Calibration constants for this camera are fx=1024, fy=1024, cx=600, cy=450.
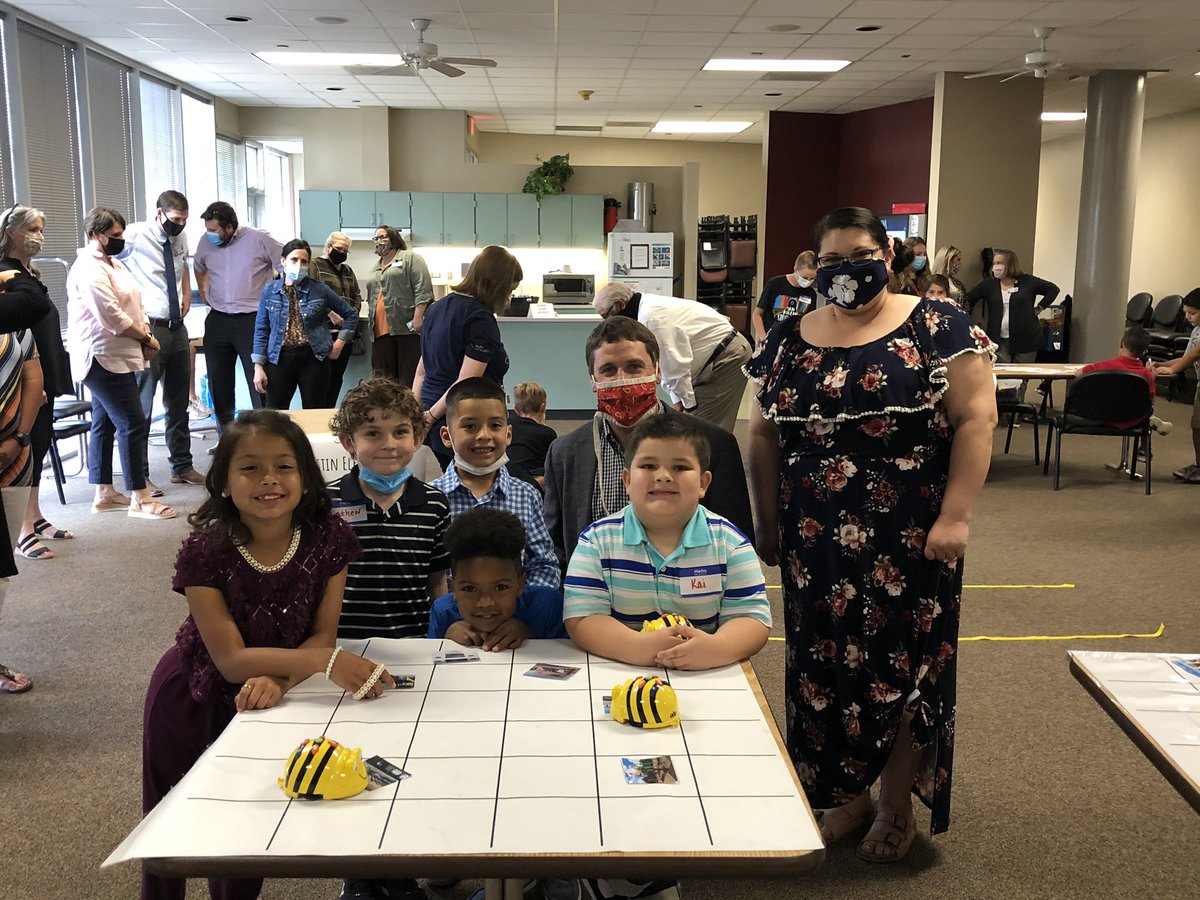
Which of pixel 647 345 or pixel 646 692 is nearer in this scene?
pixel 646 692

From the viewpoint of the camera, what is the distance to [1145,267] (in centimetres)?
1412

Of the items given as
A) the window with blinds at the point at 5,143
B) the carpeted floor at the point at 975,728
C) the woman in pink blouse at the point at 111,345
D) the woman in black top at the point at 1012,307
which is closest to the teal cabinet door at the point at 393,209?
the window with blinds at the point at 5,143

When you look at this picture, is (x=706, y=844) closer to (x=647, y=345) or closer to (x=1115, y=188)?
(x=647, y=345)

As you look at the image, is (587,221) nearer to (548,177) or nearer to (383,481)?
(548,177)

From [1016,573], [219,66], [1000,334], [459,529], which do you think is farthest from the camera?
[219,66]

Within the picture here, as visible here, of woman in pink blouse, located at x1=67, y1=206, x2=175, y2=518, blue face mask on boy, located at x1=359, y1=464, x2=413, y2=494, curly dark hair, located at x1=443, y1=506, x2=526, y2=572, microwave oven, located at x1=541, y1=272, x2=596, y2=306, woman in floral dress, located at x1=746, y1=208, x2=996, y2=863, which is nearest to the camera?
curly dark hair, located at x1=443, y1=506, x2=526, y2=572

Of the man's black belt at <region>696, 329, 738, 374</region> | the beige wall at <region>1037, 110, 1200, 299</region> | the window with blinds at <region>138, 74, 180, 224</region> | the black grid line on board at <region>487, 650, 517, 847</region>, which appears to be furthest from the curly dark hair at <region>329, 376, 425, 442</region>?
the beige wall at <region>1037, 110, 1200, 299</region>

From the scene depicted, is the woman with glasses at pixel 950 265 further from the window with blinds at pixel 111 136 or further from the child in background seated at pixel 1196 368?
the window with blinds at pixel 111 136

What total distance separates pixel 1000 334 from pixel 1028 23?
2670mm

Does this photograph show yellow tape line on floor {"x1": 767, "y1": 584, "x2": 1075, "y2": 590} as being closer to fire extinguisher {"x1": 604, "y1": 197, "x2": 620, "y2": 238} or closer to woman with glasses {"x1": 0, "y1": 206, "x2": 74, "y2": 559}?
woman with glasses {"x1": 0, "y1": 206, "x2": 74, "y2": 559}

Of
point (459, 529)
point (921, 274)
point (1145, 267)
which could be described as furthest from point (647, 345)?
point (1145, 267)

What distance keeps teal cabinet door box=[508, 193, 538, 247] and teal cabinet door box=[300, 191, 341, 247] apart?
2057 millimetres

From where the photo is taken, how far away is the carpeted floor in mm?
2393

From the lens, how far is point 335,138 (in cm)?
1283
